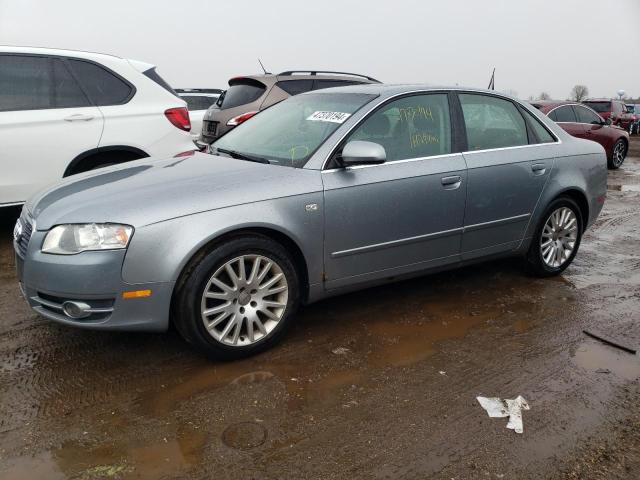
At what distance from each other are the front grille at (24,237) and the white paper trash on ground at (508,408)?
2595 millimetres

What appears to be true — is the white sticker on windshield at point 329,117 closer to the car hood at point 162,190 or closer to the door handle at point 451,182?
the car hood at point 162,190

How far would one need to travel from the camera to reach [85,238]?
2889mm

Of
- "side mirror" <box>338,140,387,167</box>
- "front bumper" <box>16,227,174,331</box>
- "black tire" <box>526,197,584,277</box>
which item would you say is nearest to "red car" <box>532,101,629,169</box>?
"black tire" <box>526,197,584,277</box>

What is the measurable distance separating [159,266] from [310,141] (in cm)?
135

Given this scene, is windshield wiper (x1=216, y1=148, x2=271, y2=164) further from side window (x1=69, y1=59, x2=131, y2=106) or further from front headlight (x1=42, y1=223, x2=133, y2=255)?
side window (x1=69, y1=59, x2=131, y2=106)

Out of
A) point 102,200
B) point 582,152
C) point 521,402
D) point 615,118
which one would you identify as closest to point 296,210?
point 102,200

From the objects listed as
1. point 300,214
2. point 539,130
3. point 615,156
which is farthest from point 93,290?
point 615,156

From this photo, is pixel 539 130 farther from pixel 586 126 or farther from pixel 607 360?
pixel 586 126

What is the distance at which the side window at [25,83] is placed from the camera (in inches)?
201

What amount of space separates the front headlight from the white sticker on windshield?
1.58 meters

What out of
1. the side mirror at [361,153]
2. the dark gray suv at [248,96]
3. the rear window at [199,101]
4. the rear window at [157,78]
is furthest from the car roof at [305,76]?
the side mirror at [361,153]

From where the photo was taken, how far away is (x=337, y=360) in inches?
128

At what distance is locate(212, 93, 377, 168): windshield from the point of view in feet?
12.0

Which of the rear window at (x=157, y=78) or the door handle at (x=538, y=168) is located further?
the rear window at (x=157, y=78)
